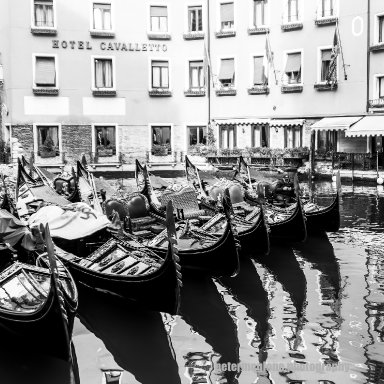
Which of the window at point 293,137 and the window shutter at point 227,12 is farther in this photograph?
the window shutter at point 227,12

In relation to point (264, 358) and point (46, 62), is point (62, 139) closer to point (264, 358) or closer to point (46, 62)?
point (46, 62)

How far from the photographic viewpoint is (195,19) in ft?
64.1

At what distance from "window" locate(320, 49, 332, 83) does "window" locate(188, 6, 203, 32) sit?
4140 mm

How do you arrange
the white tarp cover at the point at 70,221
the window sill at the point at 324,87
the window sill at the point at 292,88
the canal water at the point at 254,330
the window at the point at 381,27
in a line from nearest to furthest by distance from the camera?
the canal water at the point at 254,330
the white tarp cover at the point at 70,221
the window at the point at 381,27
the window sill at the point at 324,87
the window sill at the point at 292,88

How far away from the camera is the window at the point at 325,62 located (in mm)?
17797

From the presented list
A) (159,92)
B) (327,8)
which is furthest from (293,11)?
(159,92)

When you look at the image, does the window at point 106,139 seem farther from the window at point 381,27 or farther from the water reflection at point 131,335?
the water reflection at point 131,335

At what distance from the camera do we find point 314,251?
9.65 metres

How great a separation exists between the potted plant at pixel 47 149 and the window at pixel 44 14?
3.52 meters

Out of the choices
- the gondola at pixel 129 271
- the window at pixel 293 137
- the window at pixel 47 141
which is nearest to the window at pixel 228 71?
the window at pixel 293 137

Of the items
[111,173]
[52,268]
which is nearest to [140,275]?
[52,268]

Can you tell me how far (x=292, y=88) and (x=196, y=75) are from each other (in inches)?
131

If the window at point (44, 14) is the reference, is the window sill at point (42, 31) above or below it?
below

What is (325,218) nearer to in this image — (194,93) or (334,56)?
(334,56)
